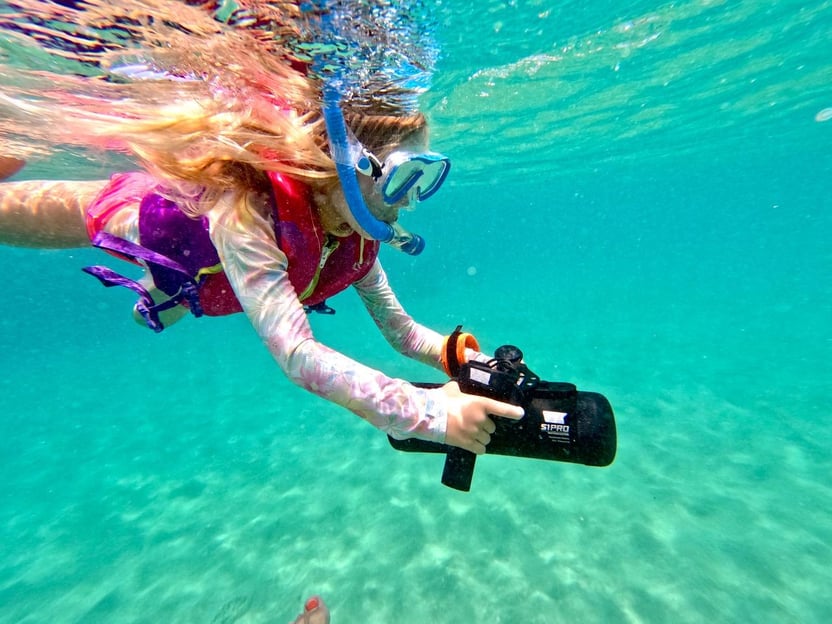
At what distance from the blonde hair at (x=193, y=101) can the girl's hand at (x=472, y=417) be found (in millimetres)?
1557

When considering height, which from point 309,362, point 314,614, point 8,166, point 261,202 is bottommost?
point 314,614

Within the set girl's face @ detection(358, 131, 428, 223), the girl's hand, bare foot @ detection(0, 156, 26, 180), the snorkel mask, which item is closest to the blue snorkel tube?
the snorkel mask

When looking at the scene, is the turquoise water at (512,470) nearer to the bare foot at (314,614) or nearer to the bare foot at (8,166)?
the bare foot at (314,614)

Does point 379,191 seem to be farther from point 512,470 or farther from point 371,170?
point 512,470

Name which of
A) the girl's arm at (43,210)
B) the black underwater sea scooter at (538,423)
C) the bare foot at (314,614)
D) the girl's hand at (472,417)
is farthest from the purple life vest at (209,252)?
the bare foot at (314,614)

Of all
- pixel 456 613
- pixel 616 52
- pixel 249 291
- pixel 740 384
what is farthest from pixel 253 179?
pixel 740 384

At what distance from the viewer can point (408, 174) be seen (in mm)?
2488

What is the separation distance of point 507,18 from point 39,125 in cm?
867

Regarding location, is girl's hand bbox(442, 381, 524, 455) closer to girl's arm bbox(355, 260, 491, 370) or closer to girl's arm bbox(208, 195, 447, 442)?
girl's arm bbox(208, 195, 447, 442)

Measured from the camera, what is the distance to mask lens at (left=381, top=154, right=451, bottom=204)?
2.43 metres

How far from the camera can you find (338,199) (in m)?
2.65

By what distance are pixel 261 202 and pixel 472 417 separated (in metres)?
1.62

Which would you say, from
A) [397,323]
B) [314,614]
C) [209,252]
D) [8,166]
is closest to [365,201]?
[209,252]

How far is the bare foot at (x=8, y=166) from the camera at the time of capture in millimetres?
3709
